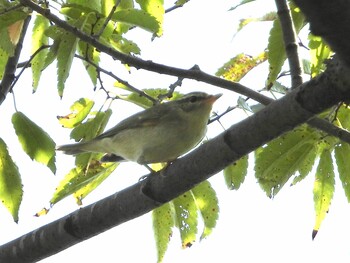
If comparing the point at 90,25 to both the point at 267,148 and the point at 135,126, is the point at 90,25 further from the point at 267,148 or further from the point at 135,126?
the point at 135,126

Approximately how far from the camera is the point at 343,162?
270 centimetres

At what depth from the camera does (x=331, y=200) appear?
9.02 feet

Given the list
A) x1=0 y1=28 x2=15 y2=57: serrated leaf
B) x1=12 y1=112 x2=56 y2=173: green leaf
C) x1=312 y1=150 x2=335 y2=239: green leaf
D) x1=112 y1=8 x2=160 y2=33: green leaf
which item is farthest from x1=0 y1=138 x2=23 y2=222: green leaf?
x1=312 y1=150 x2=335 y2=239: green leaf

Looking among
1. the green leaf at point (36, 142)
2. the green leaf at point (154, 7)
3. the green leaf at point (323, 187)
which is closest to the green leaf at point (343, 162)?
the green leaf at point (323, 187)

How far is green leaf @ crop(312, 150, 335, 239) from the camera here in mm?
2727

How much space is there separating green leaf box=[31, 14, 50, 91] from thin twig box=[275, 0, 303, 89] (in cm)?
121

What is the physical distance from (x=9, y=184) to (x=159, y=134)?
58.4 inches

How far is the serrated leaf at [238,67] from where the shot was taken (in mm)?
2840

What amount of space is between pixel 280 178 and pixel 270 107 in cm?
66

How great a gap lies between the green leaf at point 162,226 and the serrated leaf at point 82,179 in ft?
1.05

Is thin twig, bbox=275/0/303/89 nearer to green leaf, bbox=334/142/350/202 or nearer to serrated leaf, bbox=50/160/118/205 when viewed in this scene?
green leaf, bbox=334/142/350/202

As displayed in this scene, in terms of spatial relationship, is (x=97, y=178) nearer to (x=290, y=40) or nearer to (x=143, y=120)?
(x=290, y=40)

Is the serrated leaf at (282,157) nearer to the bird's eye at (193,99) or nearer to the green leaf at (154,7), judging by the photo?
the green leaf at (154,7)

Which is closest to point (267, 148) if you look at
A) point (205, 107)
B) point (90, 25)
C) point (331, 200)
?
point (331, 200)
